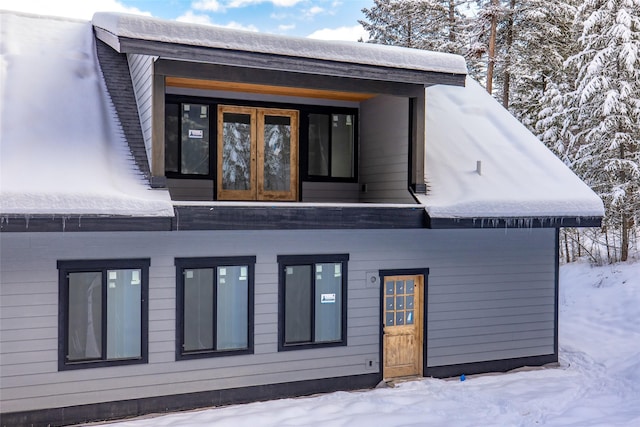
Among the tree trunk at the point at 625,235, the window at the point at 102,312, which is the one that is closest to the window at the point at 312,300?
the window at the point at 102,312

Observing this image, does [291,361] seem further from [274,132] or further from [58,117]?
→ [58,117]

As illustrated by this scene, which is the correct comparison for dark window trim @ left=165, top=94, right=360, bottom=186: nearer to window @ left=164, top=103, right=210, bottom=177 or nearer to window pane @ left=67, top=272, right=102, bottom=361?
window @ left=164, top=103, right=210, bottom=177

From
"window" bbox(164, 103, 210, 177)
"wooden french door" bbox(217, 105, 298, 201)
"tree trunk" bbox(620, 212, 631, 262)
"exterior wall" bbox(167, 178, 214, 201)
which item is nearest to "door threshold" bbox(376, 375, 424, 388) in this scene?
"wooden french door" bbox(217, 105, 298, 201)

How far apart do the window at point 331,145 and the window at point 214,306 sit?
113 inches

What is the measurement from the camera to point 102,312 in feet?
26.1

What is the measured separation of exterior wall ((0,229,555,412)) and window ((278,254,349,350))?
0.13m

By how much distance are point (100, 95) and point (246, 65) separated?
3.12 meters

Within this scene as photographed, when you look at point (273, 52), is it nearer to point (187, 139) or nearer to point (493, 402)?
point (187, 139)

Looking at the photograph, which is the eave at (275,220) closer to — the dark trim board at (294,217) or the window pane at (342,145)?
the dark trim board at (294,217)

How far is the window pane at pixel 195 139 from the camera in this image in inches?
389

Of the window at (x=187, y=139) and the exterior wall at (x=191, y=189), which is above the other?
the window at (x=187, y=139)

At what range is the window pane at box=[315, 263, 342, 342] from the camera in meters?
9.30

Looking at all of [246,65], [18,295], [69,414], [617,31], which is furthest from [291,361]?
[617,31]

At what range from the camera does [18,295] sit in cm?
750
